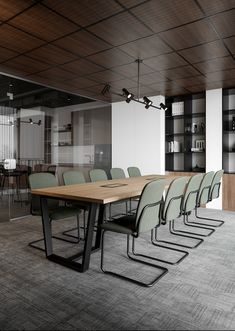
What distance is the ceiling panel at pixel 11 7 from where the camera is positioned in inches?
103

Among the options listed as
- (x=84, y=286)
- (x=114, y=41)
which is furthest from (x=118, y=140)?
(x=84, y=286)

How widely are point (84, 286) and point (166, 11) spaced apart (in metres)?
2.98

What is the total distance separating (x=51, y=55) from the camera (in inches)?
158

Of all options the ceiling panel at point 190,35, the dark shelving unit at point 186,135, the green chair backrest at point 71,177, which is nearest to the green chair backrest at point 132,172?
the dark shelving unit at point 186,135

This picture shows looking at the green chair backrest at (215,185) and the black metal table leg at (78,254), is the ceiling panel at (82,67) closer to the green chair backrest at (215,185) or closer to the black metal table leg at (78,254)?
the black metal table leg at (78,254)

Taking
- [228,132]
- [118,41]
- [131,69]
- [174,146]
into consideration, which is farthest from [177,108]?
[118,41]

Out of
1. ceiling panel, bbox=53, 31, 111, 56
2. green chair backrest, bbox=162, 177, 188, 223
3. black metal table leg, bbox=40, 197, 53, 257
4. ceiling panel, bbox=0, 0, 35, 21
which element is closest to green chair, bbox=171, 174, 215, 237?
green chair backrest, bbox=162, 177, 188, 223

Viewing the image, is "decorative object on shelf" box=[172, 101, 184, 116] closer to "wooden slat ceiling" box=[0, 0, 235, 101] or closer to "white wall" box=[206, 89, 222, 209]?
"white wall" box=[206, 89, 222, 209]

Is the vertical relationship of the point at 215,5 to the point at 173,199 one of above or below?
above

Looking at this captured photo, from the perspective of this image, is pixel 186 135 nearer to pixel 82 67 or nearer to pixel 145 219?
pixel 82 67

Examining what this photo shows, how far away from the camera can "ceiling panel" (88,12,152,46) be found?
2.97m

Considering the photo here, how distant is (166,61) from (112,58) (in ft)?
2.97

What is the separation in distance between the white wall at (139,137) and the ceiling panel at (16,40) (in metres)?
3.76

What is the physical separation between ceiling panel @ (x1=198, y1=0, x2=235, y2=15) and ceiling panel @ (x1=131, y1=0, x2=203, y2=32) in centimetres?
7
